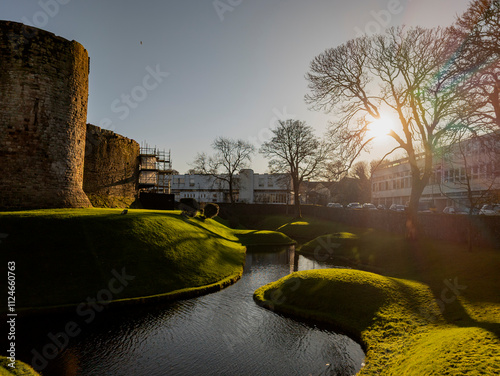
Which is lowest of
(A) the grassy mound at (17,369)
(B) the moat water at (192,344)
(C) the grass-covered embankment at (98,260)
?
(B) the moat water at (192,344)

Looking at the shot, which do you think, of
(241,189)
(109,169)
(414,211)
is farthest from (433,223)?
(241,189)

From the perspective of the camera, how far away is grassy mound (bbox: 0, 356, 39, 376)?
24.3ft

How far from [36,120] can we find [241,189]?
7177 centimetres

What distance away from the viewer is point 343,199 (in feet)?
289

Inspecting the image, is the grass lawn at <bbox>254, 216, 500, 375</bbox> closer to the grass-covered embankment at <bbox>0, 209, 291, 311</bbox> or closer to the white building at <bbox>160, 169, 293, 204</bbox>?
the grass-covered embankment at <bbox>0, 209, 291, 311</bbox>

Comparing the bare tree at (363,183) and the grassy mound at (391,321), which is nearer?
the grassy mound at (391,321)

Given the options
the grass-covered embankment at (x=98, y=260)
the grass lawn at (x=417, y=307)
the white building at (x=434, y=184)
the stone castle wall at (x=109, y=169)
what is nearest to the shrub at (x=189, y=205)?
the stone castle wall at (x=109, y=169)

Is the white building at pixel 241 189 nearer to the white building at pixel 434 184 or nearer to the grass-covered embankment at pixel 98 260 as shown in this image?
the white building at pixel 434 184

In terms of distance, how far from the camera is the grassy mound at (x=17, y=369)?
740 cm

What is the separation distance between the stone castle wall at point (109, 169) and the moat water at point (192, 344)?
912 inches

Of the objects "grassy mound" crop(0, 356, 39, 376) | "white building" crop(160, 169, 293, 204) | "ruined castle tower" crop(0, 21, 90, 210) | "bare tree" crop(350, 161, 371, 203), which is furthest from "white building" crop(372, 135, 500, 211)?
"grassy mound" crop(0, 356, 39, 376)

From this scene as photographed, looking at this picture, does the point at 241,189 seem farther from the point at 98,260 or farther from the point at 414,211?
the point at 98,260

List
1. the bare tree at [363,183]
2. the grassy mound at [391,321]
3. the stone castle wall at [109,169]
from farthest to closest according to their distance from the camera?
1. the bare tree at [363,183]
2. the stone castle wall at [109,169]
3. the grassy mound at [391,321]

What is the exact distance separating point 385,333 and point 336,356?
2.03 m
